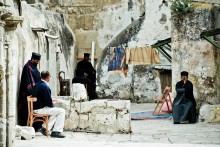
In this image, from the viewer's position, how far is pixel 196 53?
13430mm

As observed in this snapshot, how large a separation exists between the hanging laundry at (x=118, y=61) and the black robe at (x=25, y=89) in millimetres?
11502

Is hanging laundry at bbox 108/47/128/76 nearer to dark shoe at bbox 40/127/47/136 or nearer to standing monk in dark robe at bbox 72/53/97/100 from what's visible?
standing monk in dark robe at bbox 72/53/97/100

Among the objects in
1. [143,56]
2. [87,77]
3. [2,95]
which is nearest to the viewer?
[2,95]

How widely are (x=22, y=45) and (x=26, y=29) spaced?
146 cm

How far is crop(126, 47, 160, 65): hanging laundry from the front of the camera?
821 inches

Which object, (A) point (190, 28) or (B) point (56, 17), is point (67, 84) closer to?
(A) point (190, 28)

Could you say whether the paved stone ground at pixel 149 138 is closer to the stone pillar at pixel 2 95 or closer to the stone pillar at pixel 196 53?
the stone pillar at pixel 2 95

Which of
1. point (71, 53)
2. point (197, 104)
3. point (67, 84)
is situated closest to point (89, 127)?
point (197, 104)

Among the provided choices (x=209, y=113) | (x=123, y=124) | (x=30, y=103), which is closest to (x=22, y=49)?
(x=30, y=103)

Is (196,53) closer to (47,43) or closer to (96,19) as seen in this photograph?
(47,43)

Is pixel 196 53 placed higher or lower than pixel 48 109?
higher

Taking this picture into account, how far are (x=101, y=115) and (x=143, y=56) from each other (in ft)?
35.6

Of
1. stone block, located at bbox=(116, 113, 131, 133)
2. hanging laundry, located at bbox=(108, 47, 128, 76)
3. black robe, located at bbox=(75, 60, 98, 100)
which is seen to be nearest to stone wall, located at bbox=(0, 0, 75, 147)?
black robe, located at bbox=(75, 60, 98, 100)

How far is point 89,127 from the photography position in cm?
1038
